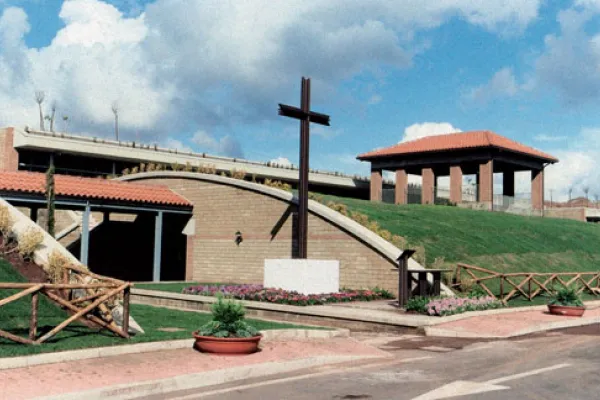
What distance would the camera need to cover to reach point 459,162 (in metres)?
54.5

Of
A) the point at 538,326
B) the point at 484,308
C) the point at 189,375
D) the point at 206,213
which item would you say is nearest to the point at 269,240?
the point at 206,213

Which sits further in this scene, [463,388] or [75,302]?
[75,302]

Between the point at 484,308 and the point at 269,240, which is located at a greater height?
the point at 269,240

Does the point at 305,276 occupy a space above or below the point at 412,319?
above

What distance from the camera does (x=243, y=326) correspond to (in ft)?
43.1

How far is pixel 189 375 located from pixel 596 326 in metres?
14.1

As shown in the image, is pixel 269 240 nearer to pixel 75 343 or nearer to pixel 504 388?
pixel 75 343

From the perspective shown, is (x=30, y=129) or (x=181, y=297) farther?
(x=30, y=129)

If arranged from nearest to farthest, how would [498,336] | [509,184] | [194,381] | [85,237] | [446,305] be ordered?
[194,381] < [498,336] < [446,305] < [85,237] < [509,184]

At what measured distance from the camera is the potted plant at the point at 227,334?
12.7 metres

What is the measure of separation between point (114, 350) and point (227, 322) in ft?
7.10

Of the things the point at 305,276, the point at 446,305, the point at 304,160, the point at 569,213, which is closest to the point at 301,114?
the point at 304,160

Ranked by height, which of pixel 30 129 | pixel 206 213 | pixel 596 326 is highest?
pixel 30 129

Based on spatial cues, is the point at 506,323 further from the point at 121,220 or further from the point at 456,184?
the point at 456,184
